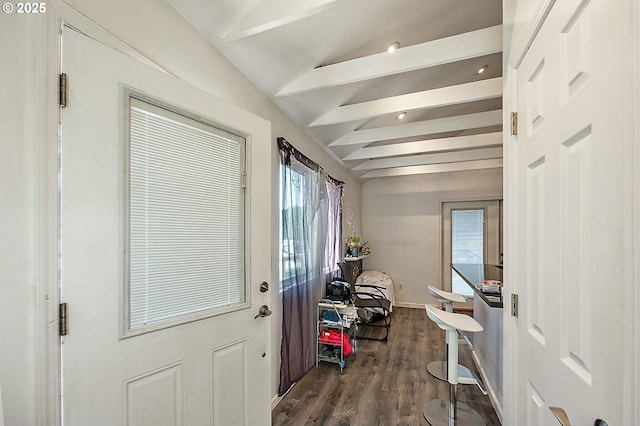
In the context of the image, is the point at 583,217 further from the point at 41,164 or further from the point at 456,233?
the point at 456,233

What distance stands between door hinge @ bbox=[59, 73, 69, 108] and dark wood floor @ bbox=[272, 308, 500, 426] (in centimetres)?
222

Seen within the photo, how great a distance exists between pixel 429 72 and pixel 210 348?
299cm

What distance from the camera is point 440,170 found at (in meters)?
4.62

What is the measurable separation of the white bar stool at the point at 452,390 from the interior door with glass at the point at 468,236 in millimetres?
3016

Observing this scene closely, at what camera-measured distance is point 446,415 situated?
2.03 m

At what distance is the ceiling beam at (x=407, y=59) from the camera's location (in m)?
1.65

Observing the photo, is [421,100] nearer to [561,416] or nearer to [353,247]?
[561,416]

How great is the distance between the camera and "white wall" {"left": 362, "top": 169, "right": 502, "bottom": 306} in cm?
487

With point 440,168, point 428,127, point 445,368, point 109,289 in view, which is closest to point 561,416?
point 109,289

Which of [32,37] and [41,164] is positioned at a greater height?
[32,37]

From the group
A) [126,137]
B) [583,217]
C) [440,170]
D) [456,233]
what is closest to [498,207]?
[456,233]

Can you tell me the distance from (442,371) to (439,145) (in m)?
2.39

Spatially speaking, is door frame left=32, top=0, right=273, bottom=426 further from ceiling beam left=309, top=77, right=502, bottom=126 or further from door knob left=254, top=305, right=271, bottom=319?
ceiling beam left=309, top=77, right=502, bottom=126

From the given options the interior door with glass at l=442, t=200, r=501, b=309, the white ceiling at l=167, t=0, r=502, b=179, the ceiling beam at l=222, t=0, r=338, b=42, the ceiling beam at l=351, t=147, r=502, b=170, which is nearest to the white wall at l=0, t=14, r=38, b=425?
the white ceiling at l=167, t=0, r=502, b=179
